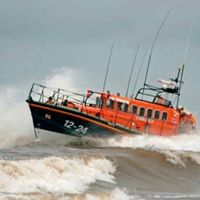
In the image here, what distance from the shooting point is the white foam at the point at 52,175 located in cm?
1572

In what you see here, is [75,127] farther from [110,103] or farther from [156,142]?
[156,142]

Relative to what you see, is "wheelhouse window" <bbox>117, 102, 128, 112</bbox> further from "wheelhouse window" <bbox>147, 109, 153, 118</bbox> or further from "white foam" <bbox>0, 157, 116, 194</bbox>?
"white foam" <bbox>0, 157, 116, 194</bbox>

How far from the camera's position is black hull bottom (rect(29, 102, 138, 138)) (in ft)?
90.2

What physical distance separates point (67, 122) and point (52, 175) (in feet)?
32.9

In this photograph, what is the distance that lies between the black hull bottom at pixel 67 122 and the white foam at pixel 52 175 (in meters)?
6.14

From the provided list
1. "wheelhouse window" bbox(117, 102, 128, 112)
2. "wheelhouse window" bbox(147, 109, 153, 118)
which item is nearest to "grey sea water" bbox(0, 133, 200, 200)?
"wheelhouse window" bbox(147, 109, 153, 118)

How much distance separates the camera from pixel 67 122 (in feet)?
90.7

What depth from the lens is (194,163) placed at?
2911cm

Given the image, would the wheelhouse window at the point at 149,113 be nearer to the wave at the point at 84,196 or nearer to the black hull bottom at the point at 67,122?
the black hull bottom at the point at 67,122

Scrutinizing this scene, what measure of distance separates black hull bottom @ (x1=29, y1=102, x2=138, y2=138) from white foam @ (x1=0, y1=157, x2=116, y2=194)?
6141 mm

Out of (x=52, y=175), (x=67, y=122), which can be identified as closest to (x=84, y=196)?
(x=52, y=175)

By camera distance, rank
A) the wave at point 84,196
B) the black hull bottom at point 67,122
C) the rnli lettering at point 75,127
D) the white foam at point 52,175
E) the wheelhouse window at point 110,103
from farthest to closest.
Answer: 1. the wheelhouse window at point 110,103
2. the rnli lettering at point 75,127
3. the black hull bottom at point 67,122
4. the white foam at point 52,175
5. the wave at point 84,196

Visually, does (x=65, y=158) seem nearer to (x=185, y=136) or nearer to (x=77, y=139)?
(x=77, y=139)

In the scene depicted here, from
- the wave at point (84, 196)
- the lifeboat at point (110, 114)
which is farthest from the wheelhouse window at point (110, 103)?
the wave at point (84, 196)
